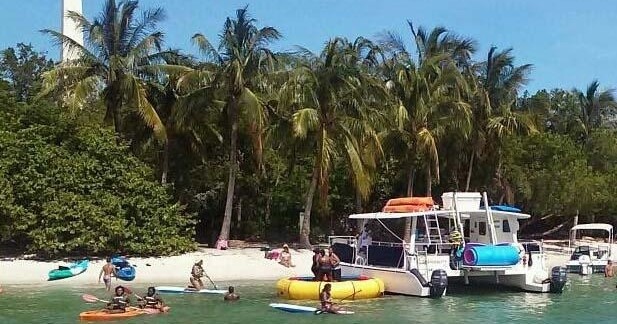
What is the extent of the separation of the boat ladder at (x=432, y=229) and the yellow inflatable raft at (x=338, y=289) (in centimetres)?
280

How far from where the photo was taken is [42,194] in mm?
34312

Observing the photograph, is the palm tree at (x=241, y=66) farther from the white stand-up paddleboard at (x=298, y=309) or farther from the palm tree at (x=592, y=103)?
the palm tree at (x=592, y=103)

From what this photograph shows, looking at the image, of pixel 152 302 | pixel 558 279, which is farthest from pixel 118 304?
pixel 558 279

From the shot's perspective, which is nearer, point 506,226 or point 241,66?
point 506,226

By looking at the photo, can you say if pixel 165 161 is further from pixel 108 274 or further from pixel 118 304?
pixel 118 304

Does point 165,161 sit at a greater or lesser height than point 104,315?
greater

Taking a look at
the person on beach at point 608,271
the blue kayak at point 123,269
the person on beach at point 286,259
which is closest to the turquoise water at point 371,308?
the blue kayak at point 123,269

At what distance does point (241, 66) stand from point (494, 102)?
19038 mm

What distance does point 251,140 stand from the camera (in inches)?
1658

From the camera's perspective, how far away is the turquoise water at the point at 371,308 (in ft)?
74.1

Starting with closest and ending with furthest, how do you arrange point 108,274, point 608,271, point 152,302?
point 152,302 < point 108,274 < point 608,271

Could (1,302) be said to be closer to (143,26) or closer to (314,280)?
(314,280)

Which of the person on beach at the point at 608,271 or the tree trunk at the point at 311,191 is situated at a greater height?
the tree trunk at the point at 311,191

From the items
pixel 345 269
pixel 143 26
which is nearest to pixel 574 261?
pixel 345 269
